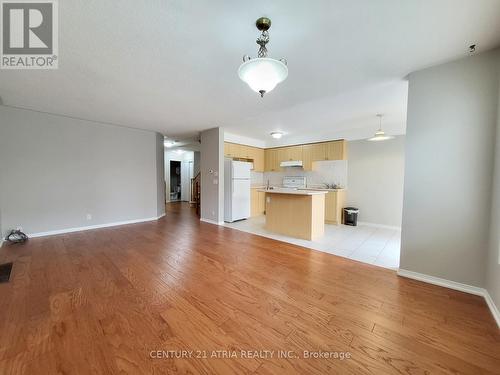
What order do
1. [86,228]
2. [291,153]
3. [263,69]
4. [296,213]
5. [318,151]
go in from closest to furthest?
[263,69], [296,213], [86,228], [318,151], [291,153]

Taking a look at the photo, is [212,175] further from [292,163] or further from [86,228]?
[86,228]

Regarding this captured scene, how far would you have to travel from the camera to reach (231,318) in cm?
166

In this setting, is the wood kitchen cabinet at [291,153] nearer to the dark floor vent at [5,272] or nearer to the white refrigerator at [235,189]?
the white refrigerator at [235,189]

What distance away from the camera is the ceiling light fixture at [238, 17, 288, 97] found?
4.84 ft

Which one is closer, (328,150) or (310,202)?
(310,202)

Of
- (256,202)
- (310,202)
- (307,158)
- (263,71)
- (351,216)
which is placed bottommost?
(351,216)

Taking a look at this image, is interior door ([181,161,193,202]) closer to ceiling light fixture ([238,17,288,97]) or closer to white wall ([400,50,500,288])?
ceiling light fixture ([238,17,288,97])

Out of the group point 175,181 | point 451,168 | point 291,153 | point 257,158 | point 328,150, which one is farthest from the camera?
point 175,181

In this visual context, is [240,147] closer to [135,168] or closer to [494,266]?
[135,168]

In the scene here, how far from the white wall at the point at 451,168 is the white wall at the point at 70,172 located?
5742mm

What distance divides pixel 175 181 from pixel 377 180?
28.3ft

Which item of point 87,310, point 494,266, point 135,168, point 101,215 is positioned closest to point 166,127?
point 135,168

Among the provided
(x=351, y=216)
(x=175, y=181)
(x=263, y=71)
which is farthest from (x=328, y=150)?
(x=175, y=181)

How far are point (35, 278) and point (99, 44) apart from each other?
273 centimetres
